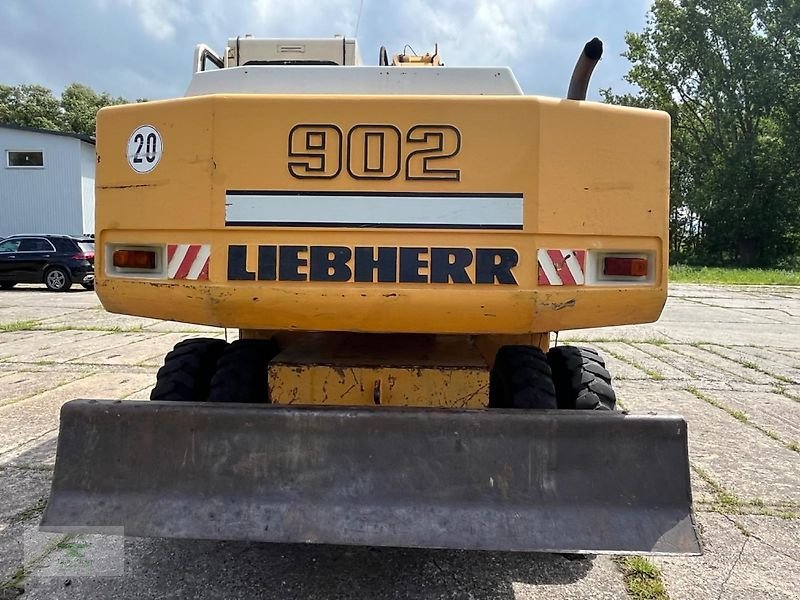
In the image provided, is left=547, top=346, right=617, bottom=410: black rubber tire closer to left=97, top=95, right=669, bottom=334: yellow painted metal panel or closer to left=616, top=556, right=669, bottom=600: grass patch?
left=616, top=556, right=669, bottom=600: grass patch

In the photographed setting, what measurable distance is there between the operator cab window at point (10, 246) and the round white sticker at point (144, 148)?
1843 cm

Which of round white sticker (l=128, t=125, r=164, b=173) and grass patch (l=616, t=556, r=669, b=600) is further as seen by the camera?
grass patch (l=616, t=556, r=669, b=600)

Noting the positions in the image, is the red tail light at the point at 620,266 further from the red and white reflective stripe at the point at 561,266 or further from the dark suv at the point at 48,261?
the dark suv at the point at 48,261

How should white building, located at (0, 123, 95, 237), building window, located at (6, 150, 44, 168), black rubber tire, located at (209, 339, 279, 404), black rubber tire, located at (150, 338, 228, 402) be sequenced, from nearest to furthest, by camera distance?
black rubber tire, located at (209, 339, 279, 404), black rubber tire, located at (150, 338, 228, 402), white building, located at (0, 123, 95, 237), building window, located at (6, 150, 44, 168)

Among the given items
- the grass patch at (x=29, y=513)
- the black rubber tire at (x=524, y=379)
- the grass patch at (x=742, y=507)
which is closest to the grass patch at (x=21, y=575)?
the grass patch at (x=29, y=513)

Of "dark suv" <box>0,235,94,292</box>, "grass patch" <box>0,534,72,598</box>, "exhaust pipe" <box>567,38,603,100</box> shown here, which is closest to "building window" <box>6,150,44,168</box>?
"dark suv" <box>0,235,94,292</box>

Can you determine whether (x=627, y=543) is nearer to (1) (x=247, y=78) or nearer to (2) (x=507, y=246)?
(2) (x=507, y=246)

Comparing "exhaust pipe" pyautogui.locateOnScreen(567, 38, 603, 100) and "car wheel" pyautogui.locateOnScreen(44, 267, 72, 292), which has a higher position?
"exhaust pipe" pyautogui.locateOnScreen(567, 38, 603, 100)

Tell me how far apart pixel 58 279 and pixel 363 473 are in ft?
58.8

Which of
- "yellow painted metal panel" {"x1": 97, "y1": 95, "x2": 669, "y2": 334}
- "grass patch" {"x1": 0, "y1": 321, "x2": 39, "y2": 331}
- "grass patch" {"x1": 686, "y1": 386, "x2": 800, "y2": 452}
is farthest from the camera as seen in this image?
"grass patch" {"x1": 0, "y1": 321, "x2": 39, "y2": 331}

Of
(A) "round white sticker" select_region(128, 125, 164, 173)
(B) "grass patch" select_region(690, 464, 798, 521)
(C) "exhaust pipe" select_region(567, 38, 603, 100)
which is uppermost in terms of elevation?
(C) "exhaust pipe" select_region(567, 38, 603, 100)

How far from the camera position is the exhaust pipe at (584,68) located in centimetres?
248

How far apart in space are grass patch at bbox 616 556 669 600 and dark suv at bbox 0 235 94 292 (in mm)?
17523

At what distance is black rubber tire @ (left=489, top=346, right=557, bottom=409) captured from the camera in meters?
3.02
